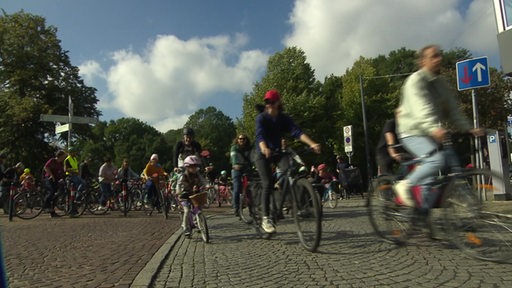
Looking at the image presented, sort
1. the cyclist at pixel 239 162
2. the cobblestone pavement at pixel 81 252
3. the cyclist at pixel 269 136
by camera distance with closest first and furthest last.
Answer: the cobblestone pavement at pixel 81 252 → the cyclist at pixel 269 136 → the cyclist at pixel 239 162

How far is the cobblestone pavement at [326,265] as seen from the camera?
377cm

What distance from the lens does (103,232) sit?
817 centimetres

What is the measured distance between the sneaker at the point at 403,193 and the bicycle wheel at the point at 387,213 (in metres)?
0.09

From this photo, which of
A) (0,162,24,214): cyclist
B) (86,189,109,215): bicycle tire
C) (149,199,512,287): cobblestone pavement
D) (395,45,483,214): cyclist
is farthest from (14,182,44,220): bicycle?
(395,45,483,214): cyclist

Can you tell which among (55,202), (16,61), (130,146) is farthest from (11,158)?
(130,146)

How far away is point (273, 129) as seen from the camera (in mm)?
5895

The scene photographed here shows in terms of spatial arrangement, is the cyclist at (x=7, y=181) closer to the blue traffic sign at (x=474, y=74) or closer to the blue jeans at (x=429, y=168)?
the blue jeans at (x=429, y=168)

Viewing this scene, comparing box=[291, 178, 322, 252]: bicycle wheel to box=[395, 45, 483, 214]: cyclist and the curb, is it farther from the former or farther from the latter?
the curb

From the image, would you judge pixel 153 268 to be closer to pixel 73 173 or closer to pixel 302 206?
pixel 302 206

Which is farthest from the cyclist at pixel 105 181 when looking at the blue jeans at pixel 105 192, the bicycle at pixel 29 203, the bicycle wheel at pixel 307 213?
the bicycle wheel at pixel 307 213

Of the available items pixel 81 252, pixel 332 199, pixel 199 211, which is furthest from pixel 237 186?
pixel 332 199

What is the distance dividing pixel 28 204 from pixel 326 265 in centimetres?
1011

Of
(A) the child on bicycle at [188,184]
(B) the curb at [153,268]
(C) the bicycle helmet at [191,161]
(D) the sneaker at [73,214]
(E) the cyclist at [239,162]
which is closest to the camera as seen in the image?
(B) the curb at [153,268]

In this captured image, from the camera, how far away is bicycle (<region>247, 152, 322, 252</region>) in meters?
4.89
